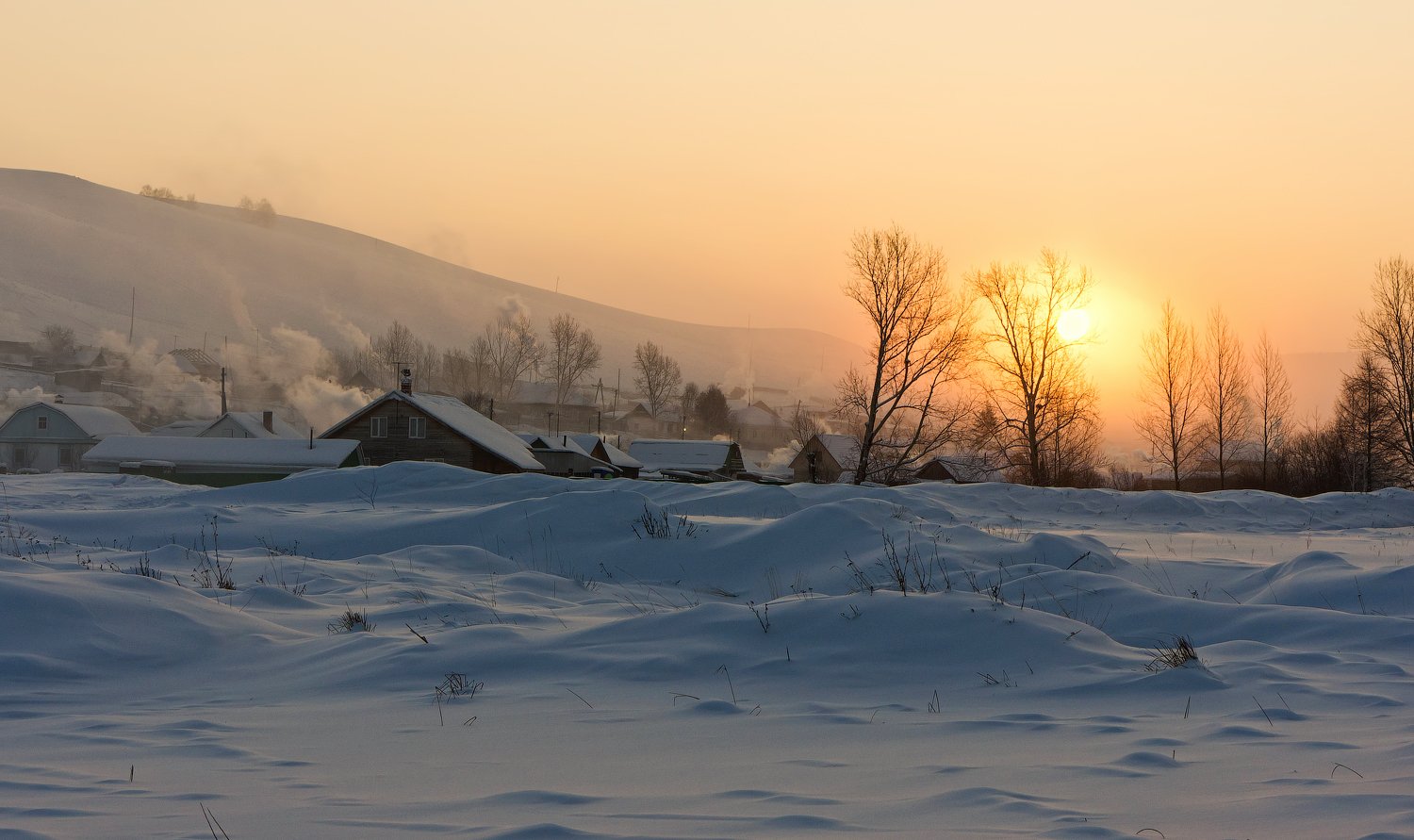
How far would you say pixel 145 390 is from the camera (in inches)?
4163

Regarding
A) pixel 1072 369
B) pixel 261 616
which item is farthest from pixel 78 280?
pixel 261 616

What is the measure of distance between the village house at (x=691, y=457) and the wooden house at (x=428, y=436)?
989 inches

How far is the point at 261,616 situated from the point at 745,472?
6498cm

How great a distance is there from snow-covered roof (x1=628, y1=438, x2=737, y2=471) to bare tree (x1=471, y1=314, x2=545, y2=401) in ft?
154

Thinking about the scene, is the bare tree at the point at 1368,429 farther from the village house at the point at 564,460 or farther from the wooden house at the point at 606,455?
the wooden house at the point at 606,455

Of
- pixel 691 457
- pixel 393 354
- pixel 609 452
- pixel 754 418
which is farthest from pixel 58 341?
pixel 691 457

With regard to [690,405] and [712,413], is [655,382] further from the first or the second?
[712,413]

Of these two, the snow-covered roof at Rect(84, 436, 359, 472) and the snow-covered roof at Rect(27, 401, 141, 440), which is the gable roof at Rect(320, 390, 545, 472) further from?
the snow-covered roof at Rect(27, 401, 141, 440)

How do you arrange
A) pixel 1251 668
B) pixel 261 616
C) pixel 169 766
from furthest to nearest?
pixel 261 616, pixel 1251 668, pixel 169 766

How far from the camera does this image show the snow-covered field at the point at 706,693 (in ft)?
11.7

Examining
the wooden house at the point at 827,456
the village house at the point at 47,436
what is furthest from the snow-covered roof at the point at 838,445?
the village house at the point at 47,436

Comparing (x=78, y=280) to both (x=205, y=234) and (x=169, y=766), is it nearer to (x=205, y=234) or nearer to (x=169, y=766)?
(x=205, y=234)

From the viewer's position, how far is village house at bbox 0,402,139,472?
68.4m

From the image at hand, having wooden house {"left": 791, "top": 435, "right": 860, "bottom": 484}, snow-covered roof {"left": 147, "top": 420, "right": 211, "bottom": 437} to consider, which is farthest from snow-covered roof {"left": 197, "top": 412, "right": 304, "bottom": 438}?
wooden house {"left": 791, "top": 435, "right": 860, "bottom": 484}
